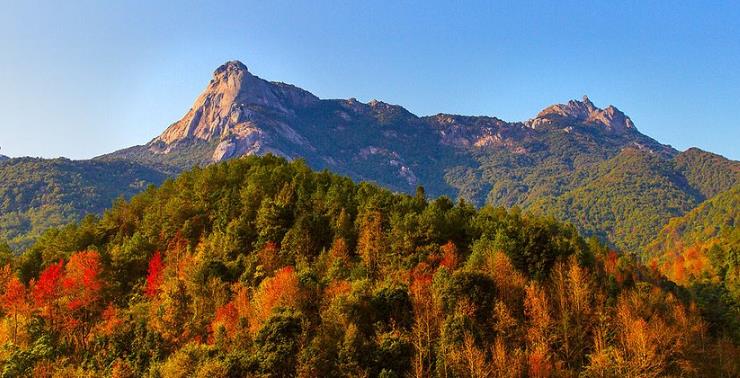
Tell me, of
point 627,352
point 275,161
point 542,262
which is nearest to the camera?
point 627,352

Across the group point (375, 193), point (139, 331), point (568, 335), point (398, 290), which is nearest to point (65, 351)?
point (139, 331)

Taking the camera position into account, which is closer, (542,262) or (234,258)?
(542,262)

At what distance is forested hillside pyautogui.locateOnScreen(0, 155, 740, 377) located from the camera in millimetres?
53094

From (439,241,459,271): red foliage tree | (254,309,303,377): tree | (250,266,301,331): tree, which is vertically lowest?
(254,309,303,377): tree

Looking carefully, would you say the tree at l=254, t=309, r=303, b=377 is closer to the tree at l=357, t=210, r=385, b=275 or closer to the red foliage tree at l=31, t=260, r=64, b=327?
the tree at l=357, t=210, r=385, b=275

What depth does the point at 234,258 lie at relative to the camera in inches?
3071

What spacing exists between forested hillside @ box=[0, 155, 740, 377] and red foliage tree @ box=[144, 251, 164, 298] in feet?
0.73

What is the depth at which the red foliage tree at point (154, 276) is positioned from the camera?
7444cm

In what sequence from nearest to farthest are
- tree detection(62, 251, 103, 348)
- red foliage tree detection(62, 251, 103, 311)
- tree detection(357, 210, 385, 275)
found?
1. tree detection(62, 251, 103, 348)
2. tree detection(357, 210, 385, 275)
3. red foliage tree detection(62, 251, 103, 311)

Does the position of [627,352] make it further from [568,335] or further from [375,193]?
[375,193]

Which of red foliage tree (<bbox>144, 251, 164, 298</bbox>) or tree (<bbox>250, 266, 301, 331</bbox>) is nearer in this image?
tree (<bbox>250, 266, 301, 331</bbox>)

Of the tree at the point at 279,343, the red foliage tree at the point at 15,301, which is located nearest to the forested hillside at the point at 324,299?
the tree at the point at 279,343

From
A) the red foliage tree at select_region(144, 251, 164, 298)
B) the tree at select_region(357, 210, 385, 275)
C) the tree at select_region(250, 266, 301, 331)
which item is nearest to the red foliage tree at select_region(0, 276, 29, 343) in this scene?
the red foliage tree at select_region(144, 251, 164, 298)

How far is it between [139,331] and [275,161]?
185 ft
